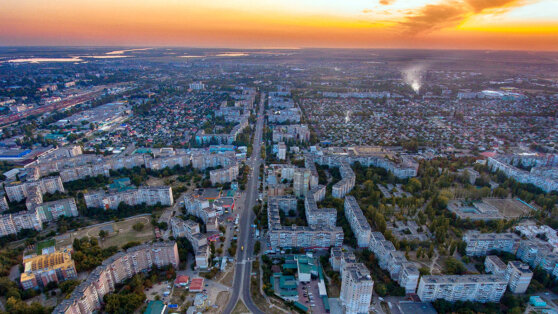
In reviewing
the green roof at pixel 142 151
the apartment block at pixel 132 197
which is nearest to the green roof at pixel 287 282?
the apartment block at pixel 132 197

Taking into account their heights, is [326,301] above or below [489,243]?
below

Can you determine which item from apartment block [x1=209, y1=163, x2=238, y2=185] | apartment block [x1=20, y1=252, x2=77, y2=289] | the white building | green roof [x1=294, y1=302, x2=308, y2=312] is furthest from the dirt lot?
the white building

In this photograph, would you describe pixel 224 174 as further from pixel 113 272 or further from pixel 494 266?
pixel 494 266

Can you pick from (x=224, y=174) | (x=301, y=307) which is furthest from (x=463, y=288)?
(x=224, y=174)

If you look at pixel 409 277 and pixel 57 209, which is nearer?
pixel 409 277

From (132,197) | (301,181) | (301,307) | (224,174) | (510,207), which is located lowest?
(301,307)

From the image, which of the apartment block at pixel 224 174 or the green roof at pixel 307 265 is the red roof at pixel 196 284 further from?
the apartment block at pixel 224 174

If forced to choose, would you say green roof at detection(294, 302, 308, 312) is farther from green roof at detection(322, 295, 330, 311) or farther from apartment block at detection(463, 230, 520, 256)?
apartment block at detection(463, 230, 520, 256)
